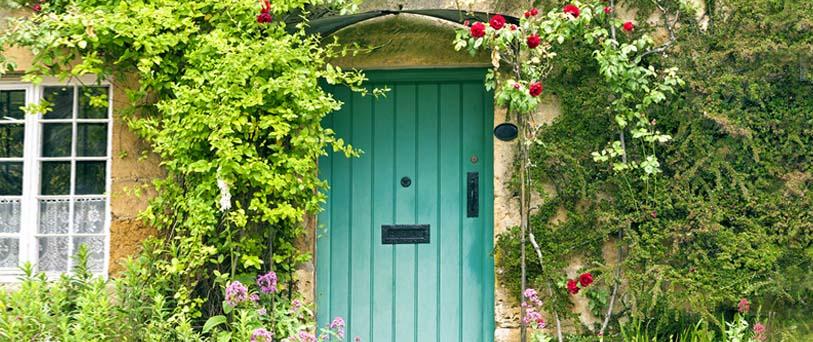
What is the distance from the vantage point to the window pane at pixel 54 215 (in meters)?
4.89

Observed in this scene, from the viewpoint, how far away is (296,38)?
4480 millimetres

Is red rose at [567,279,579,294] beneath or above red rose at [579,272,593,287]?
beneath

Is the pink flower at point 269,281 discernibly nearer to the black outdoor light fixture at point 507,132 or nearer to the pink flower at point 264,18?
the pink flower at point 264,18

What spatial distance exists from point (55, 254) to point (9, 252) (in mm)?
263

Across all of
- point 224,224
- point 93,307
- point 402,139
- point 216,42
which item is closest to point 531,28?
point 402,139

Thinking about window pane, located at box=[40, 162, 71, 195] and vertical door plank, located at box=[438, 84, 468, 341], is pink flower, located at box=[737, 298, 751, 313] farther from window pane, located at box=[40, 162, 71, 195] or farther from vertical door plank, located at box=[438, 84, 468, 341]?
window pane, located at box=[40, 162, 71, 195]

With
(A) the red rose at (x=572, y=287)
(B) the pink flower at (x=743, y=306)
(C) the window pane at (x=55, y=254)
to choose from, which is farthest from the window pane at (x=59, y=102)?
(B) the pink flower at (x=743, y=306)

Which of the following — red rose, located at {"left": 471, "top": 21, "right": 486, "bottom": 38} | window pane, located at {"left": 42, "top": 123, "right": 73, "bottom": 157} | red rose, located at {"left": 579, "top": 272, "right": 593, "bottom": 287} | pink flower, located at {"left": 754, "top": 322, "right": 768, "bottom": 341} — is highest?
red rose, located at {"left": 471, "top": 21, "right": 486, "bottom": 38}

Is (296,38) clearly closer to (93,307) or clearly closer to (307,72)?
(307,72)

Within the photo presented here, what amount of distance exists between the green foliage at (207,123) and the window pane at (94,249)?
29cm

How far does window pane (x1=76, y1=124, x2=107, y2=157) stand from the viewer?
497cm

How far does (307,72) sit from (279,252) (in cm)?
102

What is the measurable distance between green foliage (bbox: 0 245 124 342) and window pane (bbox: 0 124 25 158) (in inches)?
33.6

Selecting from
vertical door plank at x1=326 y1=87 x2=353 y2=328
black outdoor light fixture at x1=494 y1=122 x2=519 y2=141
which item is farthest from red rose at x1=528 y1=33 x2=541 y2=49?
vertical door plank at x1=326 y1=87 x2=353 y2=328
